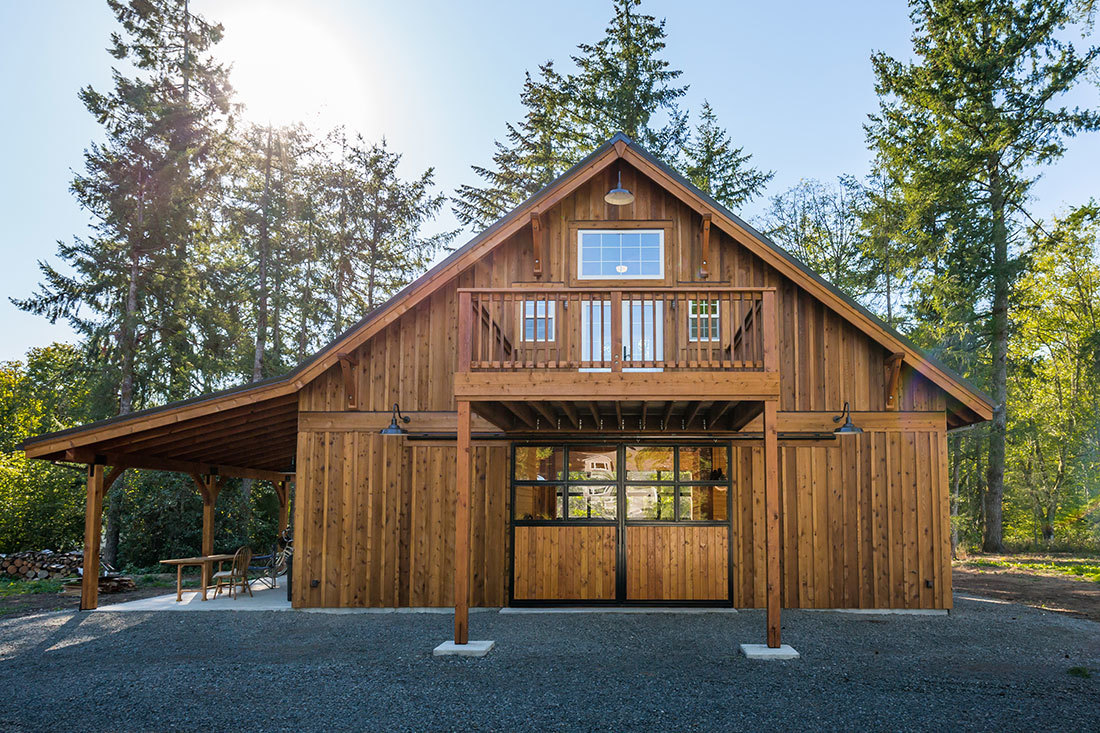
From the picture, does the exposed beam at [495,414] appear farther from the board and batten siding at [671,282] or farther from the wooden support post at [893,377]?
the wooden support post at [893,377]

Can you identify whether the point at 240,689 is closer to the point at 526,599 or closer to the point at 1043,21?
the point at 526,599

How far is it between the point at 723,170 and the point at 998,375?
31.3 feet

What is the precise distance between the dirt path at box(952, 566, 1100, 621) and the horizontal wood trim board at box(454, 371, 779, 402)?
6453mm

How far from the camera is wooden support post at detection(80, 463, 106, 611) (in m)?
11.3

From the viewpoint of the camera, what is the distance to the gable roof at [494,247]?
34.5ft

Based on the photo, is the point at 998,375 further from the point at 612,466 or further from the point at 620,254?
the point at 612,466

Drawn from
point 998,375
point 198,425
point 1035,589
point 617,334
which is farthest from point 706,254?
point 998,375

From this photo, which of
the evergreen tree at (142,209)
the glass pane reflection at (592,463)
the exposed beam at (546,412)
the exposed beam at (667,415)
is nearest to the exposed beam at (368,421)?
the exposed beam at (546,412)

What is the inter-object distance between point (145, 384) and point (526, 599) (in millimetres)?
14647

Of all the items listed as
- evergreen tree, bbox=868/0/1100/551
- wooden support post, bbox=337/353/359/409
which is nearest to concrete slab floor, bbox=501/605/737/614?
wooden support post, bbox=337/353/359/409

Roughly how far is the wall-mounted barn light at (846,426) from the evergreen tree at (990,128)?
12.5m

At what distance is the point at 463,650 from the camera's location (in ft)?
25.9

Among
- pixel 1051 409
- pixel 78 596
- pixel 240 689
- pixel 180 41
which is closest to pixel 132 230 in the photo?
pixel 180 41

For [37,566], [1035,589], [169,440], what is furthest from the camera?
[37,566]
